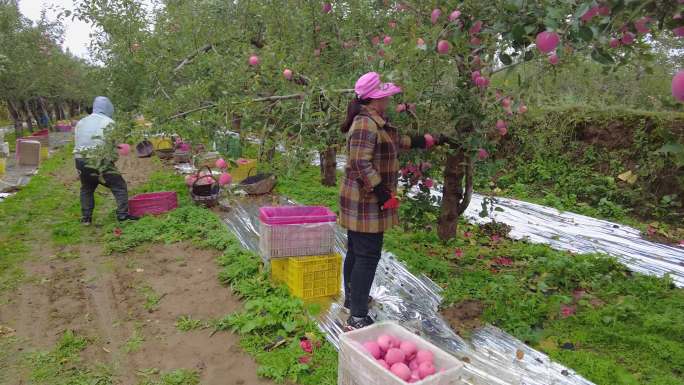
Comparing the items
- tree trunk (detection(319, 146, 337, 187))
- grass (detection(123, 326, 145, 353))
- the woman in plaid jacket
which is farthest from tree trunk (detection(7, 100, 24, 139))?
the woman in plaid jacket

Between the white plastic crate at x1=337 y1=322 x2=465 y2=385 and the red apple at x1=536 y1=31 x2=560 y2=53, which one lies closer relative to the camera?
the red apple at x1=536 y1=31 x2=560 y2=53

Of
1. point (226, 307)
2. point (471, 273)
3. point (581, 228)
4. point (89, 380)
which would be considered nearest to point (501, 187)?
point (581, 228)

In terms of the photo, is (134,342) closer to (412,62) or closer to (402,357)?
(402,357)

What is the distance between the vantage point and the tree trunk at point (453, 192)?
4.56m

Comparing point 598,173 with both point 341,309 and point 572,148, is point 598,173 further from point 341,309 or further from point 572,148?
point 341,309

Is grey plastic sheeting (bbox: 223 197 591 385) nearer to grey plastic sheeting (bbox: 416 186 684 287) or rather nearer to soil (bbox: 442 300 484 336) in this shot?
soil (bbox: 442 300 484 336)

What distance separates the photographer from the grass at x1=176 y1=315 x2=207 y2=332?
3.43 meters

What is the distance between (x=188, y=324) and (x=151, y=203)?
348cm

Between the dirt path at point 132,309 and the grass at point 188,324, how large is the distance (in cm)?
2

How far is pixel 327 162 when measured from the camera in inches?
325

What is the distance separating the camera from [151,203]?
648 centimetres

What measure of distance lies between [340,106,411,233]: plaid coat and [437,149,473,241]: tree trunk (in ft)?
4.71

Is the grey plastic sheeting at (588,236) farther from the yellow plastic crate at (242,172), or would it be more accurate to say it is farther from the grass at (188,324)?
the yellow plastic crate at (242,172)

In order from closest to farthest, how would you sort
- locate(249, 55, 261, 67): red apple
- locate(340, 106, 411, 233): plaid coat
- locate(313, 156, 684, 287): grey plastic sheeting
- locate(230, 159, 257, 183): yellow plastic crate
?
locate(340, 106, 411, 233): plaid coat < locate(249, 55, 261, 67): red apple < locate(313, 156, 684, 287): grey plastic sheeting < locate(230, 159, 257, 183): yellow plastic crate
